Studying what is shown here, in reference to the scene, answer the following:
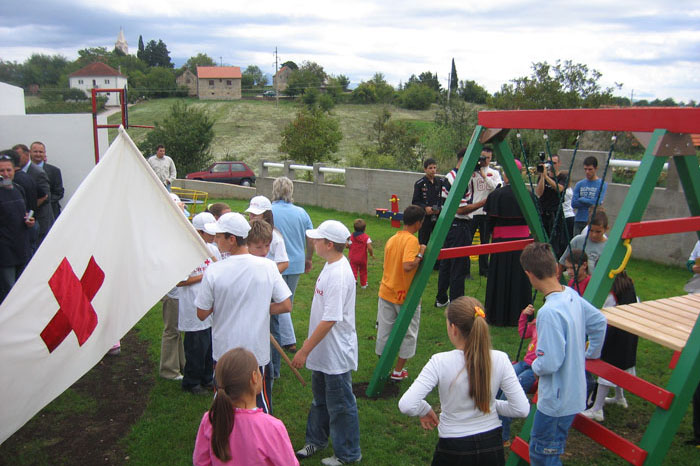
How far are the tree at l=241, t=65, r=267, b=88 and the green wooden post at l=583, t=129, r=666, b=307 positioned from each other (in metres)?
116

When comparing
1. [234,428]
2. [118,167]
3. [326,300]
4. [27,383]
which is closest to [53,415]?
[27,383]

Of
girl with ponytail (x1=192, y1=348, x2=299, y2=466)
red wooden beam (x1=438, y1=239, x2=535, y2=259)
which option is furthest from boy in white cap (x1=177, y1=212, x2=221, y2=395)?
girl with ponytail (x1=192, y1=348, x2=299, y2=466)

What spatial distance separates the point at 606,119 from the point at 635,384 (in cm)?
171

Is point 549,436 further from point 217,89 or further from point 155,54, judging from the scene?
point 155,54

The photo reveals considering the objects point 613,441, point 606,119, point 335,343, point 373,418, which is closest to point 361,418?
point 373,418

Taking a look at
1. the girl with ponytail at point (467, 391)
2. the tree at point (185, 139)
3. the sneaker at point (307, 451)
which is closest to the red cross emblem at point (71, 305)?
the sneaker at point (307, 451)

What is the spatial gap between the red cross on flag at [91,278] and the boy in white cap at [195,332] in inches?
32.1

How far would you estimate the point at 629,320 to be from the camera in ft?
10.9

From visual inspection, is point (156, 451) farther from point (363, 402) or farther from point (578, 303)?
point (578, 303)

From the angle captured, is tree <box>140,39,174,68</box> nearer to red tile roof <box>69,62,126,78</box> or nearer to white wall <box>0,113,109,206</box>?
red tile roof <box>69,62,126,78</box>

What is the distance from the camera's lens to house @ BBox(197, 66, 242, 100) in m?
101

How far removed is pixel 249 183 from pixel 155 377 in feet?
75.5

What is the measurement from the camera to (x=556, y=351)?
293 centimetres

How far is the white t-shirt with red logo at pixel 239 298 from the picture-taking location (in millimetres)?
3732
